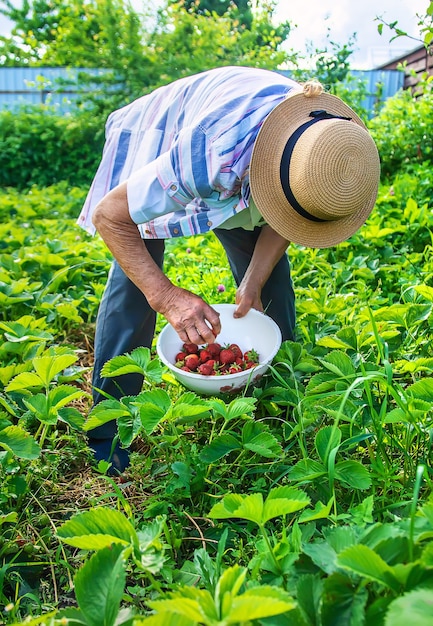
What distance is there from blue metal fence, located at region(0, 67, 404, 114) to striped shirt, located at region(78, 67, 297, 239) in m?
7.40

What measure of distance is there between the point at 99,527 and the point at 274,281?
138 centimetres

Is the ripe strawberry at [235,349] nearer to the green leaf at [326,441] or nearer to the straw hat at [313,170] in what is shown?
the straw hat at [313,170]

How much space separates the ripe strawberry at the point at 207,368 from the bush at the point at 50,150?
6400 mm

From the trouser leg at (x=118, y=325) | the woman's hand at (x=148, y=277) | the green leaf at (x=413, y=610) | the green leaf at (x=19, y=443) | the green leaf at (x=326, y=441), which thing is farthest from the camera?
the trouser leg at (x=118, y=325)

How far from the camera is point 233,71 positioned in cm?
180

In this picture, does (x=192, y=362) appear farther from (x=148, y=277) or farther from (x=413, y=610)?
(x=413, y=610)

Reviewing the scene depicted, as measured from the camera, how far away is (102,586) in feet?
2.89

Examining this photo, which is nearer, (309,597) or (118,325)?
(309,597)

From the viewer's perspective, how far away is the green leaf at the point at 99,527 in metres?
0.96

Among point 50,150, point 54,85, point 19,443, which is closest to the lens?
point 19,443

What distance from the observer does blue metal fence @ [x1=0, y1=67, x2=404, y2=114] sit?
9.20 m

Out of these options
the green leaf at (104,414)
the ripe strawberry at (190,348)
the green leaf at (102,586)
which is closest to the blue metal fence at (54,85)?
the ripe strawberry at (190,348)

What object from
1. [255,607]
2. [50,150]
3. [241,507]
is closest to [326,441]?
[241,507]

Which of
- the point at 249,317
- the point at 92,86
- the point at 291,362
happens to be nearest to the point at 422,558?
the point at 291,362
